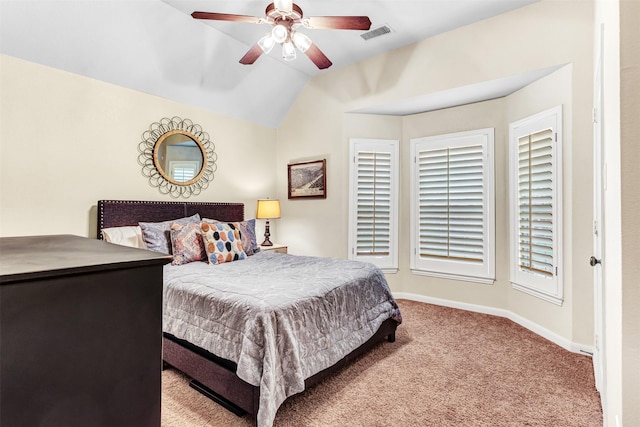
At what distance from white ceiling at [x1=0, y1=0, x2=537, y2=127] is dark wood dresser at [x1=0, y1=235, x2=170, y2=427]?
293cm

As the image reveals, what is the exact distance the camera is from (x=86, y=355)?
0.60 meters

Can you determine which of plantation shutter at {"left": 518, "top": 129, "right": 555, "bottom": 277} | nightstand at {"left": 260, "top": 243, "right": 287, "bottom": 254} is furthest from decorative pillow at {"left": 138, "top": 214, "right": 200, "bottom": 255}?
plantation shutter at {"left": 518, "top": 129, "right": 555, "bottom": 277}

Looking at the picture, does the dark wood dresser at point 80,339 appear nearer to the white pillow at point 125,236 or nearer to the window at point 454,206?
the white pillow at point 125,236

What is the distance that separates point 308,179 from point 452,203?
1.93 m

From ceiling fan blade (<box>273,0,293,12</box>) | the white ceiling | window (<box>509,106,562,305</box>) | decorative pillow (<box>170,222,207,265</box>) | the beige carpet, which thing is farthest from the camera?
decorative pillow (<box>170,222,207,265</box>)

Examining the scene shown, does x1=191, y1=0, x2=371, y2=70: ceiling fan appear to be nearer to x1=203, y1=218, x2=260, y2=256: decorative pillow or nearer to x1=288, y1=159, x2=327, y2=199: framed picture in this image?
x1=203, y1=218, x2=260, y2=256: decorative pillow

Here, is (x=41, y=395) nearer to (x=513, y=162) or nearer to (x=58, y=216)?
(x=58, y=216)

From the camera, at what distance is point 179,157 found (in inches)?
150

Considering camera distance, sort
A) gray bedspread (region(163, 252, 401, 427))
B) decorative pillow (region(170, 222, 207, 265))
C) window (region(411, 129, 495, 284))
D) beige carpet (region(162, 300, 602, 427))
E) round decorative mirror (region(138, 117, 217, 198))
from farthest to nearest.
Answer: window (region(411, 129, 495, 284)) → round decorative mirror (region(138, 117, 217, 198)) → decorative pillow (region(170, 222, 207, 265)) → beige carpet (region(162, 300, 602, 427)) → gray bedspread (region(163, 252, 401, 427))

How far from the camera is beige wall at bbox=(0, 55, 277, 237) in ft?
8.74

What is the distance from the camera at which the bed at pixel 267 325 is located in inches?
68.2

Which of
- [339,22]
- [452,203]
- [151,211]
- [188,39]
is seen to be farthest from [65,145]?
[452,203]

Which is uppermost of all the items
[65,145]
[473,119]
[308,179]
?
[473,119]

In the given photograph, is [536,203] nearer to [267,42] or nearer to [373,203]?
[373,203]
